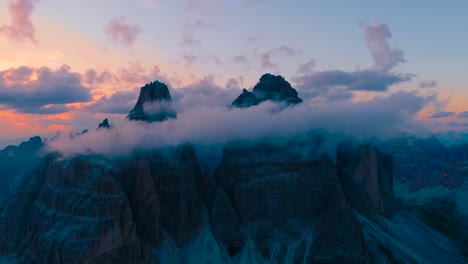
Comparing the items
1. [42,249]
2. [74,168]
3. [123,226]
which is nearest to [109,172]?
[74,168]

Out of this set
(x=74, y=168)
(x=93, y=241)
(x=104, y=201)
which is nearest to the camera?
(x=93, y=241)

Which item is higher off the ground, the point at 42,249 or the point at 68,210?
the point at 68,210

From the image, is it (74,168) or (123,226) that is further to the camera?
(74,168)

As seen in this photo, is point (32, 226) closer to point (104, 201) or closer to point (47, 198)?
point (47, 198)

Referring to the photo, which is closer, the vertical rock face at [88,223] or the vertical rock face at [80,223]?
the vertical rock face at [80,223]

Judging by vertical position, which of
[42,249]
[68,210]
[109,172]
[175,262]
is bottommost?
[175,262]

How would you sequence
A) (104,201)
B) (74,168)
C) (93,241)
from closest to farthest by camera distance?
(93,241) → (104,201) → (74,168)

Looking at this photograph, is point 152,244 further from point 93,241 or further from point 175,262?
point 93,241

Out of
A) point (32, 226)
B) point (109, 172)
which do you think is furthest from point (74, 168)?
point (32, 226)

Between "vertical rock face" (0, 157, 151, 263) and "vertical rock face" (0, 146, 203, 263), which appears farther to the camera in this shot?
"vertical rock face" (0, 146, 203, 263)

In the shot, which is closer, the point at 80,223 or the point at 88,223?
the point at 88,223

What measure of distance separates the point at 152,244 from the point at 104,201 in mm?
29529

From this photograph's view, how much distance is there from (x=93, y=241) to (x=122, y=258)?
46.1 feet

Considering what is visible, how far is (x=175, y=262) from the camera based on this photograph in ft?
644
